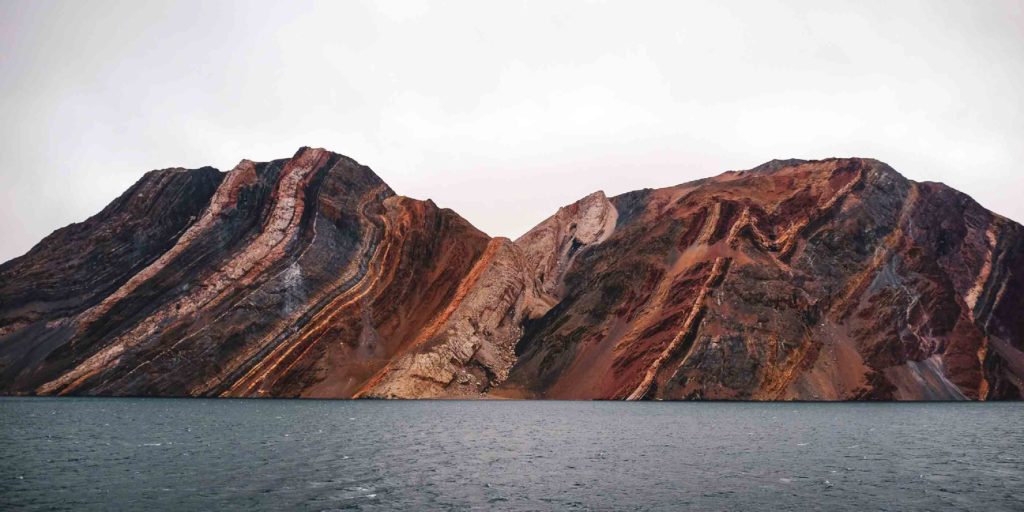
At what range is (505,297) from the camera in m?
149

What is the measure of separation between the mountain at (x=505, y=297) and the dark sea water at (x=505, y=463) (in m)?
43.0

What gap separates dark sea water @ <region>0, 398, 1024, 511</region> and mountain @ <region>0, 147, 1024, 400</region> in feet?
141

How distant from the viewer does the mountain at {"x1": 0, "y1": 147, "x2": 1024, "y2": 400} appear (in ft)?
400

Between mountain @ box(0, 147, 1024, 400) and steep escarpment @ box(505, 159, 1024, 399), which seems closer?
steep escarpment @ box(505, 159, 1024, 399)

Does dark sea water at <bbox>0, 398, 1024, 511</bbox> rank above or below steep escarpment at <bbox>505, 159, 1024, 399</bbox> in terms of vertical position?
below

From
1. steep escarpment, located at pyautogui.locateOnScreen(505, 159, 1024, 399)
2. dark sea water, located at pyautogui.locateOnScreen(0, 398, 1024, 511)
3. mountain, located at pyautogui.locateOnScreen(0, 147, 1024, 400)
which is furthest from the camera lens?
mountain, located at pyautogui.locateOnScreen(0, 147, 1024, 400)

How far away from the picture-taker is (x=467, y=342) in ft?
443

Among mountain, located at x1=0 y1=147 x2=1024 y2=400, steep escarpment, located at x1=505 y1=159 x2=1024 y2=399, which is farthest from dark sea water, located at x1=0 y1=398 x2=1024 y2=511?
mountain, located at x1=0 y1=147 x2=1024 y2=400

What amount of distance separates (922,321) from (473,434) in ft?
316

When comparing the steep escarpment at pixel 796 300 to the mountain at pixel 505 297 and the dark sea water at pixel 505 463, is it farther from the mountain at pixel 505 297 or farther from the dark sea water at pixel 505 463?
the dark sea water at pixel 505 463

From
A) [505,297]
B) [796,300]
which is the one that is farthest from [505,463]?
[505,297]

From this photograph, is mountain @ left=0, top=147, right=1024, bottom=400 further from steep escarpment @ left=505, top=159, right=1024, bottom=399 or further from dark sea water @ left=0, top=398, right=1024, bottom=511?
dark sea water @ left=0, top=398, right=1024, bottom=511

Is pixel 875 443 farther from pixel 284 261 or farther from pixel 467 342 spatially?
pixel 284 261

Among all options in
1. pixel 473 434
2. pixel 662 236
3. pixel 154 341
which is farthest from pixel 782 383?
pixel 154 341
